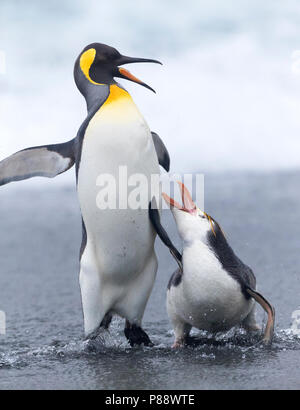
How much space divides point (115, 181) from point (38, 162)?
74cm

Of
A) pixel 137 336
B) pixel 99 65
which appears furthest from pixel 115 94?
pixel 137 336

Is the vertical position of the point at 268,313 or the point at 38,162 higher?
Answer: the point at 38,162

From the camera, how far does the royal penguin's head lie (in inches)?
185

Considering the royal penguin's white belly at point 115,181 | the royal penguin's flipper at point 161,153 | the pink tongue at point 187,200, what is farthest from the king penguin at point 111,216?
the royal penguin's flipper at point 161,153

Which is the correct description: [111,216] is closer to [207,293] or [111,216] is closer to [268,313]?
[207,293]

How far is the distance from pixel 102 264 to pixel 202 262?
0.65 meters

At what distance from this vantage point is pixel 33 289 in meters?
7.71

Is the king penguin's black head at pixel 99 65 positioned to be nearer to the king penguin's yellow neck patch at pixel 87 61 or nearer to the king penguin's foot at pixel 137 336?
the king penguin's yellow neck patch at pixel 87 61

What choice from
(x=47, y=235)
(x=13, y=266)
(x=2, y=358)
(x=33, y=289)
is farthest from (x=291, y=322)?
(x=47, y=235)

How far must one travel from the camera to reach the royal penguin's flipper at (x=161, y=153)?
553 cm

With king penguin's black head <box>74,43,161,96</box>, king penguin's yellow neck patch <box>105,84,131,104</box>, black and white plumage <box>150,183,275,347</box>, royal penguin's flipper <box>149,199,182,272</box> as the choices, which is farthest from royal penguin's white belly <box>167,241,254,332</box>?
king penguin's black head <box>74,43,161,96</box>

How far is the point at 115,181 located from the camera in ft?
15.3

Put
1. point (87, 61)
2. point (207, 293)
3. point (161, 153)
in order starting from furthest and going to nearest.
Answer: point (161, 153) → point (87, 61) → point (207, 293)

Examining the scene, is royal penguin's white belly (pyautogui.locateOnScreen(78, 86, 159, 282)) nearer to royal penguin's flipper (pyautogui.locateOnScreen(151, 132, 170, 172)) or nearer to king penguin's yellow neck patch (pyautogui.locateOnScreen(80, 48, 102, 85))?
king penguin's yellow neck patch (pyautogui.locateOnScreen(80, 48, 102, 85))
